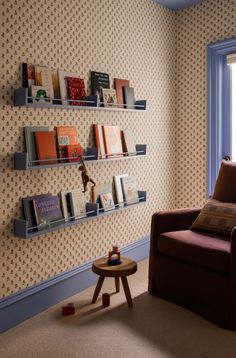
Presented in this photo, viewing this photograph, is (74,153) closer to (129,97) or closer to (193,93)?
(129,97)

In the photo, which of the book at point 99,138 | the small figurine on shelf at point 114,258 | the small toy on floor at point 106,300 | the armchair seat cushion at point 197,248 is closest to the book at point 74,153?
the book at point 99,138

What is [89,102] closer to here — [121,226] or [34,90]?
[34,90]

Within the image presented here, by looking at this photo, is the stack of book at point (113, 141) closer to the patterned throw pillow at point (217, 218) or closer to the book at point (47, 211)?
the book at point (47, 211)

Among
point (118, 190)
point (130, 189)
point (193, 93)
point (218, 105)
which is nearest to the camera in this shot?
point (118, 190)

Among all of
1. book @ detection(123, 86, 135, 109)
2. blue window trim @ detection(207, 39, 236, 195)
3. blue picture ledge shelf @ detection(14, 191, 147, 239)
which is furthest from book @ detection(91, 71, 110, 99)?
blue window trim @ detection(207, 39, 236, 195)

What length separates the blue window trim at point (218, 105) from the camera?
3756 mm

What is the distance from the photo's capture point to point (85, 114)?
120 inches

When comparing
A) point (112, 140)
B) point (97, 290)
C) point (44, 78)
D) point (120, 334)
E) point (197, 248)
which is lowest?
point (120, 334)

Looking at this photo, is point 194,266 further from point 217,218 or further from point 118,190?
point 118,190

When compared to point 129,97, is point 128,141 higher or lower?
lower

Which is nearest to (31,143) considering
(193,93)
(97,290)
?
(97,290)

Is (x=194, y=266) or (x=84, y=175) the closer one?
(x=194, y=266)

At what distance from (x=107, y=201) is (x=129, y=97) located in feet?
3.06

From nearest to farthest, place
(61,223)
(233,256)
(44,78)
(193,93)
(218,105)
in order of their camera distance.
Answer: (233,256) → (44,78) → (61,223) → (218,105) → (193,93)
